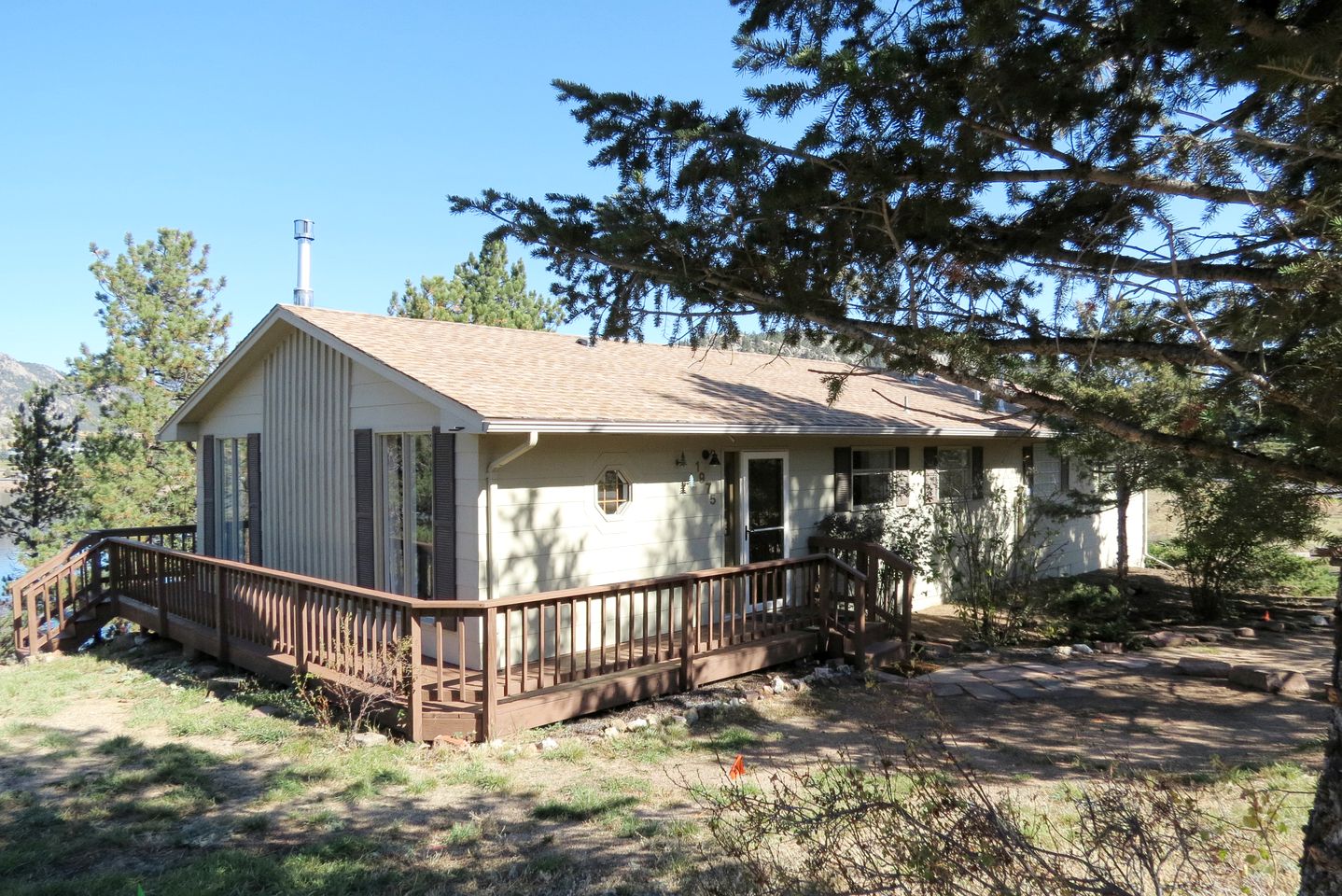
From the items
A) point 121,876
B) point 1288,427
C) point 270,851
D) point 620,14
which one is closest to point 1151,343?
point 1288,427

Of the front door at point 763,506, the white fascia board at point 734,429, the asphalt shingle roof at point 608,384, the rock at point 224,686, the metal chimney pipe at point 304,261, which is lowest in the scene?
the rock at point 224,686

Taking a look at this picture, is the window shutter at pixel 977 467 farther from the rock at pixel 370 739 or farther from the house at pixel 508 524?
the rock at pixel 370 739

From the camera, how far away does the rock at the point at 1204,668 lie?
27.9 ft

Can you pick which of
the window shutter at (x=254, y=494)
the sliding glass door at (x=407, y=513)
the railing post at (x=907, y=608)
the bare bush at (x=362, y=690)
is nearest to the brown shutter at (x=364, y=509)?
the sliding glass door at (x=407, y=513)

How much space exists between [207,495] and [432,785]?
8590 mm

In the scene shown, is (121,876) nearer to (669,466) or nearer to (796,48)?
(796,48)

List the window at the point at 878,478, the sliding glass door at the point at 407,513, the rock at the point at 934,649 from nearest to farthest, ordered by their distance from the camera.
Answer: the sliding glass door at the point at 407,513, the rock at the point at 934,649, the window at the point at 878,478

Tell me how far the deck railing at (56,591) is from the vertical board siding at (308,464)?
238 cm

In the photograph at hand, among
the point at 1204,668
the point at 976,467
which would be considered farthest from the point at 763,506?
the point at 1204,668

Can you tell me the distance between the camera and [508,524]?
763cm

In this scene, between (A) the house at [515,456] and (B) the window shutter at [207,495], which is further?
(B) the window shutter at [207,495]

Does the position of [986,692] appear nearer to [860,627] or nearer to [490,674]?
[860,627]

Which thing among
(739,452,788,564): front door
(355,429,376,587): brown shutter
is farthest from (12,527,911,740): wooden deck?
(355,429,376,587): brown shutter

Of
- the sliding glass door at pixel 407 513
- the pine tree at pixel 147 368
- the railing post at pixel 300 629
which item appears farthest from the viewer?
the pine tree at pixel 147 368
